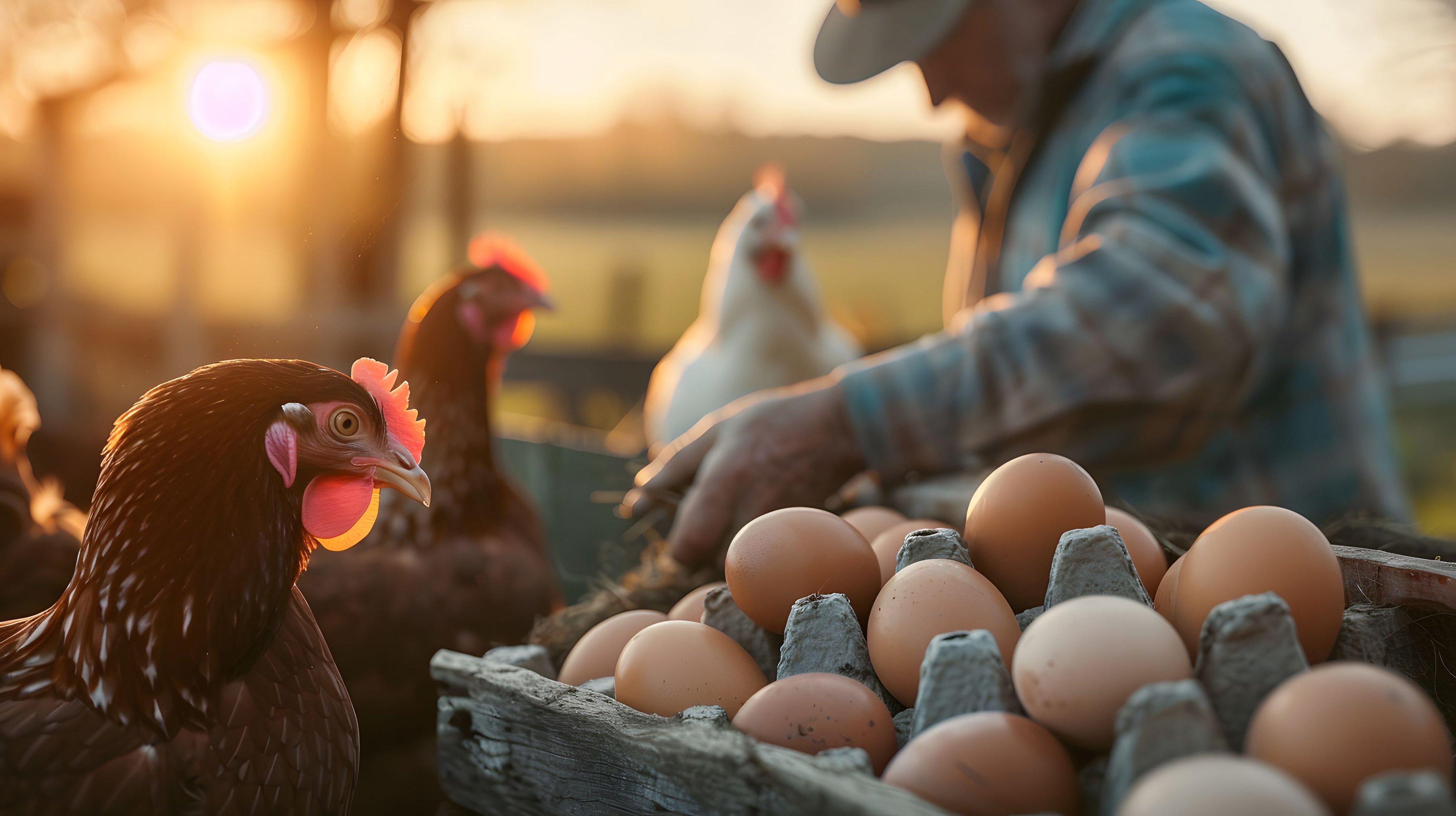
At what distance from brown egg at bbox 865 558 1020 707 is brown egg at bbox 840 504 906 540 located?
0.28 meters

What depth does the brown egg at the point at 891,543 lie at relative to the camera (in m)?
0.90

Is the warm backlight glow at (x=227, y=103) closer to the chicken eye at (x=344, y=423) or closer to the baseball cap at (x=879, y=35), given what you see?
the chicken eye at (x=344, y=423)

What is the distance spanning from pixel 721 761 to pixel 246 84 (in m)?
1.06

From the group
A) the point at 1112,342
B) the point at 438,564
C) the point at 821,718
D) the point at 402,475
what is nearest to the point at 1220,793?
the point at 821,718

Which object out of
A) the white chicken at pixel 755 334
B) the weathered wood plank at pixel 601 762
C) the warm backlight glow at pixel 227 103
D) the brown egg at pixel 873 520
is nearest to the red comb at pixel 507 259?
the warm backlight glow at pixel 227 103

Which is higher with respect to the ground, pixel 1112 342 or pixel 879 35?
pixel 879 35

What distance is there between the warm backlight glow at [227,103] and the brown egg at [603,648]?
0.72 meters

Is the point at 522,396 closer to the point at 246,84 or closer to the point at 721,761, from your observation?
the point at 246,84

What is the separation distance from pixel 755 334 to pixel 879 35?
99 cm

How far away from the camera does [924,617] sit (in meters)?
0.72

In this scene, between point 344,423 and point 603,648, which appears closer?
point 344,423

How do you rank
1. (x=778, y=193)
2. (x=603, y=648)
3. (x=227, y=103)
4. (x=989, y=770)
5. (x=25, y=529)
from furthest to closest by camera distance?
(x=778, y=193)
(x=25, y=529)
(x=227, y=103)
(x=603, y=648)
(x=989, y=770)

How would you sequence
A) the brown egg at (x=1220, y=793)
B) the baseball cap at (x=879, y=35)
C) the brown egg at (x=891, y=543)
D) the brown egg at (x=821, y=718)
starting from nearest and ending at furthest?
the brown egg at (x=1220, y=793) → the brown egg at (x=821, y=718) → the brown egg at (x=891, y=543) → the baseball cap at (x=879, y=35)

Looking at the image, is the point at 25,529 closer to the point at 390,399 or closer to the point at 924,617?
the point at 390,399
